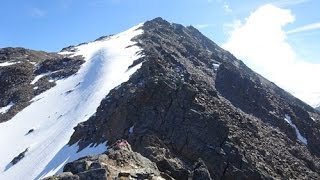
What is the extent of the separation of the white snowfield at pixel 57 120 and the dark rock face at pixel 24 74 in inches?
111

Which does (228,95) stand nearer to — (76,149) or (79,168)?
(76,149)

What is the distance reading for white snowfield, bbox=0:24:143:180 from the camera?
59.1 metres

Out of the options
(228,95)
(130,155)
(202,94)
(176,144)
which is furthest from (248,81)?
(130,155)

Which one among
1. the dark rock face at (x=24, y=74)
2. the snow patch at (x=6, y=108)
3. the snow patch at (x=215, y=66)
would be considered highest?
the snow patch at (x=215, y=66)

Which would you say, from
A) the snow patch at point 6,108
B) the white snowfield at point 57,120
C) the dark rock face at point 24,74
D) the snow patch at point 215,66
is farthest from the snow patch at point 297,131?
the snow patch at point 6,108

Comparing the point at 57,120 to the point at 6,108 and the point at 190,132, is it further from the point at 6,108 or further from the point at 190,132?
the point at 190,132

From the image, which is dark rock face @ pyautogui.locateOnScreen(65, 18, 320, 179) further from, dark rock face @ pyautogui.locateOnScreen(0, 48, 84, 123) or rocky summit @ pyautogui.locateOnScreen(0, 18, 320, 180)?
dark rock face @ pyautogui.locateOnScreen(0, 48, 84, 123)

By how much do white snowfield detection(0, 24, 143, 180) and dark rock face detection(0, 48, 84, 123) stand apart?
282 centimetres

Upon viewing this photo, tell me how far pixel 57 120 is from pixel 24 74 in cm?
3727

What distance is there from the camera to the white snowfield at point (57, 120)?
59094 millimetres

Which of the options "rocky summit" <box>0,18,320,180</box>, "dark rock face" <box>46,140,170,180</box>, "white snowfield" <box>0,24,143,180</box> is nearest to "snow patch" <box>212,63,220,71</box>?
"rocky summit" <box>0,18,320,180</box>

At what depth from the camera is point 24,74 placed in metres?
108

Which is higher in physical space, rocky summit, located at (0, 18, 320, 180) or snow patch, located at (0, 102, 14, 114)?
rocky summit, located at (0, 18, 320, 180)

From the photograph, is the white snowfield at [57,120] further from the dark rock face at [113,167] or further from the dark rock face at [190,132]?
the dark rock face at [113,167]
